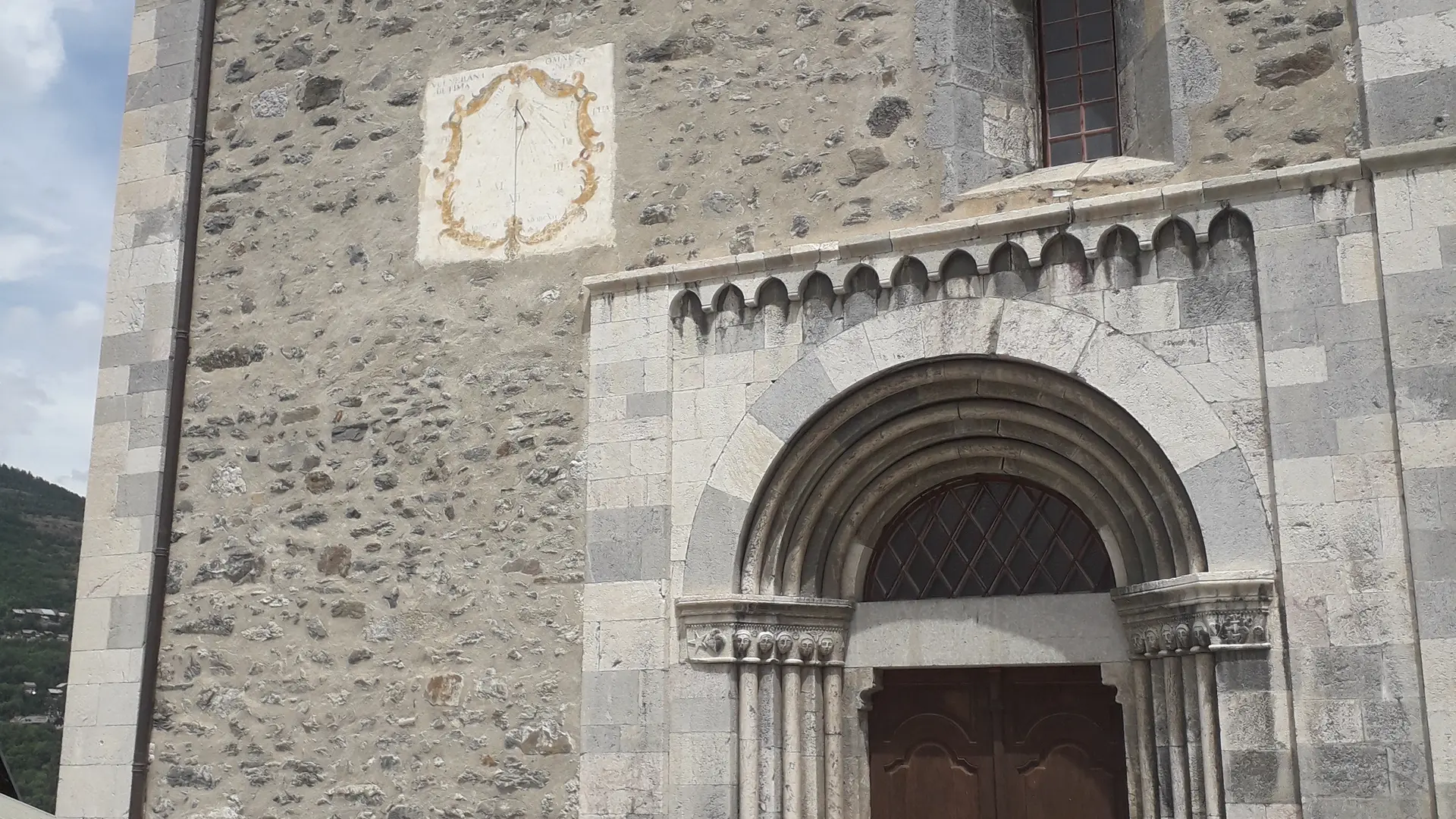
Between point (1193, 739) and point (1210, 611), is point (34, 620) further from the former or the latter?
point (1210, 611)

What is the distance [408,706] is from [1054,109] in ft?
12.8

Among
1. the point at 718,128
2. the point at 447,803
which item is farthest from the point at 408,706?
the point at 718,128

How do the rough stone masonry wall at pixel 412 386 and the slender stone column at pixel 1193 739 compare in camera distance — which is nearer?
the slender stone column at pixel 1193 739

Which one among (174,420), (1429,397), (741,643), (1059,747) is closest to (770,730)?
(741,643)

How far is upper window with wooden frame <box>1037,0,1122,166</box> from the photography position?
6.14 meters

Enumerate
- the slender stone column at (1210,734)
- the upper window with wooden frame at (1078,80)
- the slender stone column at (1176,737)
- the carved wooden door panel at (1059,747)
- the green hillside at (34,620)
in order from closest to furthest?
the slender stone column at (1210,734), the slender stone column at (1176,737), the carved wooden door panel at (1059,747), the upper window with wooden frame at (1078,80), the green hillside at (34,620)

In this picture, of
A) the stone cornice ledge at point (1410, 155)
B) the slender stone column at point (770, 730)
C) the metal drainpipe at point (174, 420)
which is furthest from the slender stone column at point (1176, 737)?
the metal drainpipe at point (174, 420)

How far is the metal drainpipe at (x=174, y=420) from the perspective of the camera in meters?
6.84

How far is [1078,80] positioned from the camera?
6.26m

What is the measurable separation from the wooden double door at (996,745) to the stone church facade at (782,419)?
2 cm

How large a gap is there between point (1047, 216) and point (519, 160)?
2602mm

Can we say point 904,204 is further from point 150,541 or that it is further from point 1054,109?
point 150,541

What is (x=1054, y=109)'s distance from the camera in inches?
247

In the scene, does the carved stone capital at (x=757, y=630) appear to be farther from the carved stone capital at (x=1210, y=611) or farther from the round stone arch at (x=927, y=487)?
the carved stone capital at (x=1210, y=611)
